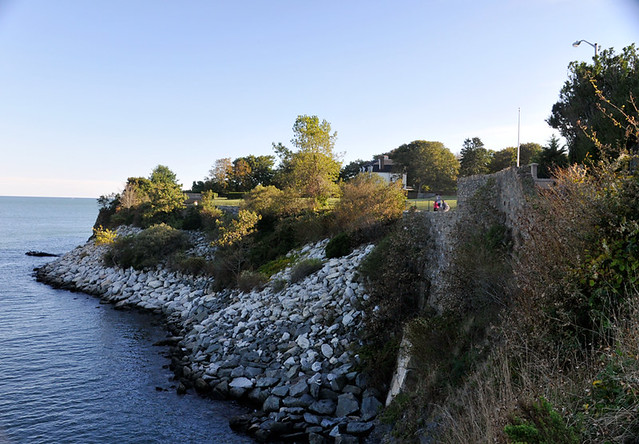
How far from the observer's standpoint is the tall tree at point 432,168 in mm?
48156

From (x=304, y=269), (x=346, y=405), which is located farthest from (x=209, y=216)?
(x=346, y=405)

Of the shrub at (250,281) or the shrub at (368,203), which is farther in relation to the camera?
the shrub at (250,281)

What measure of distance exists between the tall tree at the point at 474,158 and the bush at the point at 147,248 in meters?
33.6

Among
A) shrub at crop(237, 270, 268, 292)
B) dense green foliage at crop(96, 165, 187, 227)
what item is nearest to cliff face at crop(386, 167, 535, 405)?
shrub at crop(237, 270, 268, 292)

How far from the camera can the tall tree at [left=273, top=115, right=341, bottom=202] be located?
94.2 feet

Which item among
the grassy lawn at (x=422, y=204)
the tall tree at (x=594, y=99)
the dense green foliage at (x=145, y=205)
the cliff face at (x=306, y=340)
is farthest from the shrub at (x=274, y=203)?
the tall tree at (x=594, y=99)

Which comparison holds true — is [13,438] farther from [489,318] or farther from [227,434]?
[489,318]

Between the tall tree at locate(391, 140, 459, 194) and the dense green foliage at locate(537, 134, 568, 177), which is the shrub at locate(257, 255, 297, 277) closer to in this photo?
the dense green foliage at locate(537, 134, 568, 177)

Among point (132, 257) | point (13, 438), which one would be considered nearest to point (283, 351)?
point (13, 438)

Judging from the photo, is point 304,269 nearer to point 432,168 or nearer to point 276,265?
point 276,265

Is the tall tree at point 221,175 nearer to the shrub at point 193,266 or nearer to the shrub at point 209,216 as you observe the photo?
the shrub at point 209,216

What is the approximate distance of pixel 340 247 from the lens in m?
19.1

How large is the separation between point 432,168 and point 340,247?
109ft

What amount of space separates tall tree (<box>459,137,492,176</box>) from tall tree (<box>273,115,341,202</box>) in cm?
2382
